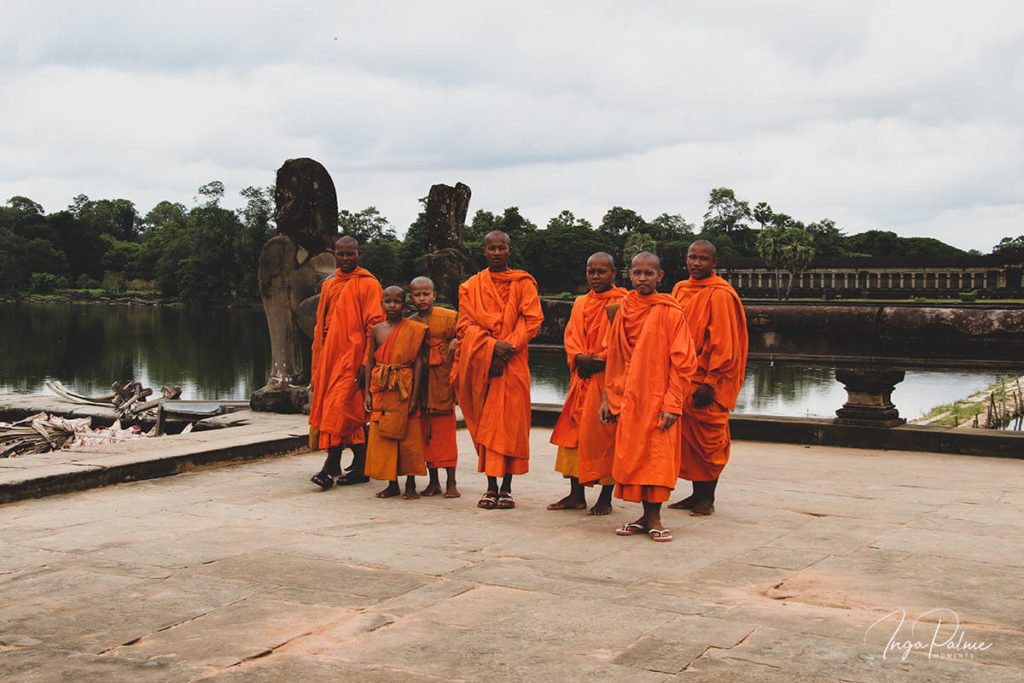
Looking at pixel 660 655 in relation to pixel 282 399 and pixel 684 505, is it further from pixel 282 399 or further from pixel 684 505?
pixel 282 399

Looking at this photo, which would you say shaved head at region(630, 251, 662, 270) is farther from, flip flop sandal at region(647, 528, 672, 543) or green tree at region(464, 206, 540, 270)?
green tree at region(464, 206, 540, 270)

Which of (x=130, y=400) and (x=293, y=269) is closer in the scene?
(x=293, y=269)

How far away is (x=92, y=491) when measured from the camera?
5.83 meters

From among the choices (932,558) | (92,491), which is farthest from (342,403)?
(932,558)

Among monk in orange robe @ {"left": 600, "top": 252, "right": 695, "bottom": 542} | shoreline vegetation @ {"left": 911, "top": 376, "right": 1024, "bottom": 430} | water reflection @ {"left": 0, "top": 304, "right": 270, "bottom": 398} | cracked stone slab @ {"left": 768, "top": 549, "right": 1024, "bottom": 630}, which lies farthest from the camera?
water reflection @ {"left": 0, "top": 304, "right": 270, "bottom": 398}

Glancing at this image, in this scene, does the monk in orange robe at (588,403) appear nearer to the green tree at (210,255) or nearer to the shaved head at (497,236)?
the shaved head at (497,236)

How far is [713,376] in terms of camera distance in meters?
5.28

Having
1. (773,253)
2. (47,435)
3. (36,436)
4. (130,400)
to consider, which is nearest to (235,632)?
(47,435)

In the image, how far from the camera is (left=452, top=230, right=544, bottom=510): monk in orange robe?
5.45 meters

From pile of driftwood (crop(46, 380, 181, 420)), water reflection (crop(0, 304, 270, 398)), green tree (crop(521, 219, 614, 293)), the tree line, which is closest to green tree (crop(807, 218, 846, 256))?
the tree line

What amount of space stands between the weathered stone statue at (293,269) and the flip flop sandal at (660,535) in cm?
520

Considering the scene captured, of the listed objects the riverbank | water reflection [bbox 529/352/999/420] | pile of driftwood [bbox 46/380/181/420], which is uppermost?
the riverbank

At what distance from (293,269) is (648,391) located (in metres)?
5.30
